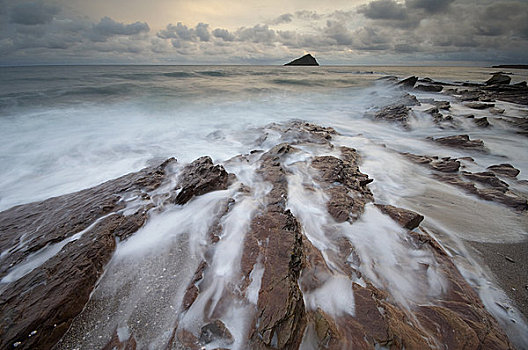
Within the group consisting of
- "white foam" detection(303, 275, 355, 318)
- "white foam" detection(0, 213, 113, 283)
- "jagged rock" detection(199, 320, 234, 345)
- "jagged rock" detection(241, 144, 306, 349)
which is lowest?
"white foam" detection(303, 275, 355, 318)

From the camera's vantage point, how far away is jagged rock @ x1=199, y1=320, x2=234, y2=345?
172 cm

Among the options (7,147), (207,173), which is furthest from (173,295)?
(7,147)

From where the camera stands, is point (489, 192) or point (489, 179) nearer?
point (489, 192)

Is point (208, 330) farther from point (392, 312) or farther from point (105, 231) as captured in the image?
point (105, 231)

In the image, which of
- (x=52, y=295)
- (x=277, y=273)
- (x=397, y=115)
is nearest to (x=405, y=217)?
(x=277, y=273)

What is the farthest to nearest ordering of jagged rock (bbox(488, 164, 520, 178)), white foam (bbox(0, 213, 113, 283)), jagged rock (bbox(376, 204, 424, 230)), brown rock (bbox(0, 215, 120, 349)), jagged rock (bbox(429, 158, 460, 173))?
jagged rock (bbox(429, 158, 460, 173)), jagged rock (bbox(488, 164, 520, 178)), jagged rock (bbox(376, 204, 424, 230)), white foam (bbox(0, 213, 113, 283)), brown rock (bbox(0, 215, 120, 349))

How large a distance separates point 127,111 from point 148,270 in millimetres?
11804

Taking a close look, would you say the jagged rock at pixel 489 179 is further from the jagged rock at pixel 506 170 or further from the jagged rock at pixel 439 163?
the jagged rock at pixel 506 170

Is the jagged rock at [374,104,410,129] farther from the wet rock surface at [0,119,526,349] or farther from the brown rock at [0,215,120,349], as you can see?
the brown rock at [0,215,120,349]

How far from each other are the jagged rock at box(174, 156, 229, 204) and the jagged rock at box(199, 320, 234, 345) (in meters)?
2.04

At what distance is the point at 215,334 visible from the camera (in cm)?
Result: 176

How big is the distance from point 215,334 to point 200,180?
2475mm

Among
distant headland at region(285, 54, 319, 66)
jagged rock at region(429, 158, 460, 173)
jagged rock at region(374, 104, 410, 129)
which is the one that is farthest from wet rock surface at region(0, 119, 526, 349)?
distant headland at region(285, 54, 319, 66)

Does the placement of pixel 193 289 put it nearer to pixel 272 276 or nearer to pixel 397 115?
pixel 272 276
